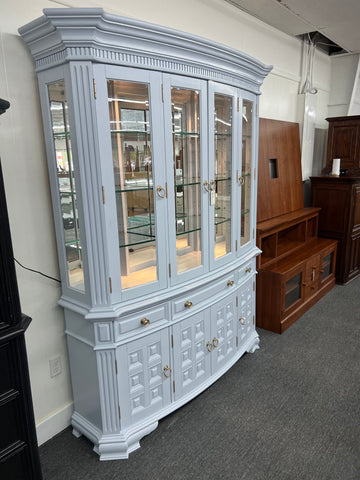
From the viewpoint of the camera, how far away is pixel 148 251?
1.99 metres

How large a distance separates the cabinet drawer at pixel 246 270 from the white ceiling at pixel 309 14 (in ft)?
7.02

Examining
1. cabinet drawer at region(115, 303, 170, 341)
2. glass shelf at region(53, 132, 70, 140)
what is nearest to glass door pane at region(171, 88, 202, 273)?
cabinet drawer at region(115, 303, 170, 341)

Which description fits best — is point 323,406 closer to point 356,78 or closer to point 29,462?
point 29,462

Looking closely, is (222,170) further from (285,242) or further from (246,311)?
(285,242)

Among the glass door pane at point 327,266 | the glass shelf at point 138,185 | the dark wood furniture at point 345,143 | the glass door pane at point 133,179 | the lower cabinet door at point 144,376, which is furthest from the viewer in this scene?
the dark wood furniture at point 345,143

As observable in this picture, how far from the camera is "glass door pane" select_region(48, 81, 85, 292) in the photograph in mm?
1729

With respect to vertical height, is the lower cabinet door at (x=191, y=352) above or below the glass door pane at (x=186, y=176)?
below

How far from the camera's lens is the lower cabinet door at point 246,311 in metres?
2.77

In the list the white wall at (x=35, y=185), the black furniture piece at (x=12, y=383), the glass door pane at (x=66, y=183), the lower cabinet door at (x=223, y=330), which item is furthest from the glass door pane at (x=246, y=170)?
the black furniture piece at (x=12, y=383)

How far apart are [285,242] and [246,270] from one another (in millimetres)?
1565

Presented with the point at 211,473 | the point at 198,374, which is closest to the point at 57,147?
the point at 198,374

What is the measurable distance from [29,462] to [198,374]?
1140 millimetres

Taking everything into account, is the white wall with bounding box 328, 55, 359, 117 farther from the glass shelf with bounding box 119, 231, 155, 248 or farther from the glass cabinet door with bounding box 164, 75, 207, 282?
the glass shelf with bounding box 119, 231, 155, 248

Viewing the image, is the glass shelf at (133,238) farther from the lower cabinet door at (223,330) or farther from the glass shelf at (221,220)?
the lower cabinet door at (223,330)
